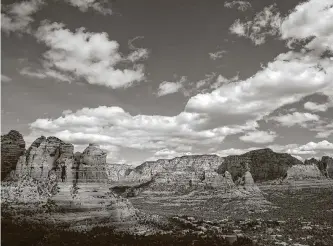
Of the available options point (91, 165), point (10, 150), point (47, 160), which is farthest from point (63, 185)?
point (10, 150)

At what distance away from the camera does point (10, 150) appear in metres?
A: 67.1

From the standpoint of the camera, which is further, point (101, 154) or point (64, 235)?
point (101, 154)

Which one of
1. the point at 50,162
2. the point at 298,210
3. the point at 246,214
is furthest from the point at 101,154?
the point at 298,210

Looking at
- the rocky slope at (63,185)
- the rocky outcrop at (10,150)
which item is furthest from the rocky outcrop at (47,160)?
the rocky outcrop at (10,150)

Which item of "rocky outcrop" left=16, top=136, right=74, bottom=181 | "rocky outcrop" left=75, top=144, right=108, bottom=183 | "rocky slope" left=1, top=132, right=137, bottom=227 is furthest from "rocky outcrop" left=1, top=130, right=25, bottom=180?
"rocky outcrop" left=75, top=144, right=108, bottom=183

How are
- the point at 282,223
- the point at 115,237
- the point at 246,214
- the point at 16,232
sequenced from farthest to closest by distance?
the point at 246,214
the point at 282,223
the point at 115,237
the point at 16,232

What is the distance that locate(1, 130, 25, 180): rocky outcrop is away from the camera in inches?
2596

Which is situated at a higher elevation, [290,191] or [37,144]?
[37,144]

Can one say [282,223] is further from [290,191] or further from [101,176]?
[290,191]

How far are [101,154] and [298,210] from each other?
93.8 metres

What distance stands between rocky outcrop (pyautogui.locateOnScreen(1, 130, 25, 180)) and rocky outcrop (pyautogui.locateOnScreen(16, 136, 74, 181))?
3.71m

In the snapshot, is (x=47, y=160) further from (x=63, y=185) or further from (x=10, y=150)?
(x=10, y=150)

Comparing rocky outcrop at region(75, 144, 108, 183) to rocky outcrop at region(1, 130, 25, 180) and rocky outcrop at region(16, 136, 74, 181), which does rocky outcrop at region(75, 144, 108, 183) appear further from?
rocky outcrop at region(1, 130, 25, 180)

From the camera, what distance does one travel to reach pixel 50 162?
2544 inches
